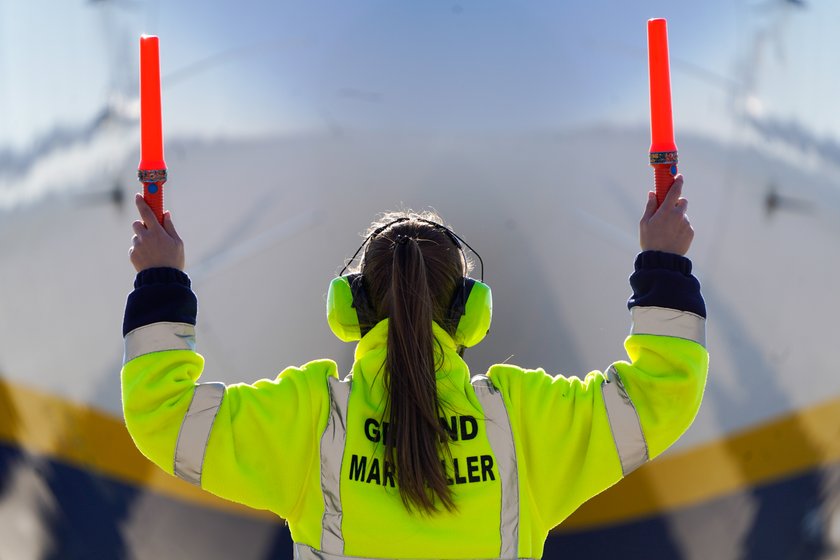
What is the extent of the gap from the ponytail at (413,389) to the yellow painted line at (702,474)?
0.64 meters

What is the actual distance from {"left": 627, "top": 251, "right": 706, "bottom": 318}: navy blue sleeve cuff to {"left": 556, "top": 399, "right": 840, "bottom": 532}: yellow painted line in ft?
1.91

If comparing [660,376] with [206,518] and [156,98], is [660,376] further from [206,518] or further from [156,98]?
[206,518]

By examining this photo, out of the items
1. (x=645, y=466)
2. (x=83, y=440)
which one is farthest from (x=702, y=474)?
(x=83, y=440)

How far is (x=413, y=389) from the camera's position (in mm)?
1222

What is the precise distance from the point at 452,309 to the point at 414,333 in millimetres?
78

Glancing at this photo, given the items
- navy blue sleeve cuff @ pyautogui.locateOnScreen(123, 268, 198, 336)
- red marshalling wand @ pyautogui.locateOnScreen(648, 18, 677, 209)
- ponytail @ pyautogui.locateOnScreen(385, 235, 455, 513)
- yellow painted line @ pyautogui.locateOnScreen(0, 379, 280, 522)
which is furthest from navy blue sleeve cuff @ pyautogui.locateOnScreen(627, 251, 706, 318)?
yellow painted line @ pyautogui.locateOnScreen(0, 379, 280, 522)

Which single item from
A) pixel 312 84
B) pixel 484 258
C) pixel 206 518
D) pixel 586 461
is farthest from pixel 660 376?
pixel 206 518

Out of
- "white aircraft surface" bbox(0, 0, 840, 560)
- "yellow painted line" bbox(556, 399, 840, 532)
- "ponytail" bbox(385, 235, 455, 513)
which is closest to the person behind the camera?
"ponytail" bbox(385, 235, 455, 513)

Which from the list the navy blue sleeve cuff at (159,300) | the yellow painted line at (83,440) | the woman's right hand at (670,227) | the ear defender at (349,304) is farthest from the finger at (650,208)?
the yellow painted line at (83,440)

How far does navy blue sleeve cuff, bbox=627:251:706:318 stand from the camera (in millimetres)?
1242

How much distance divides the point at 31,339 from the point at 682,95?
4.11ft

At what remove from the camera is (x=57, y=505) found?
2090mm

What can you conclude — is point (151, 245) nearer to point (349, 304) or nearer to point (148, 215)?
point (148, 215)

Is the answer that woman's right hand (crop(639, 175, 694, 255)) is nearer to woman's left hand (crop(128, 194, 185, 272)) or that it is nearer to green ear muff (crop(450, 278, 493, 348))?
green ear muff (crop(450, 278, 493, 348))
